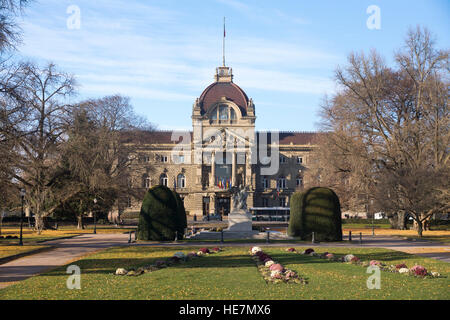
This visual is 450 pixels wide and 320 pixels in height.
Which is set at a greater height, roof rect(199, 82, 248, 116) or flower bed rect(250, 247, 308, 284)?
roof rect(199, 82, 248, 116)

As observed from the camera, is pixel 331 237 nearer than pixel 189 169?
Yes

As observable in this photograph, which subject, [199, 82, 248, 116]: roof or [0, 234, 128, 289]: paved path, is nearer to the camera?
[0, 234, 128, 289]: paved path

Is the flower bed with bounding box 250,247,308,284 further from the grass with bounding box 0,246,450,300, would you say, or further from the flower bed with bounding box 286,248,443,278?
the flower bed with bounding box 286,248,443,278

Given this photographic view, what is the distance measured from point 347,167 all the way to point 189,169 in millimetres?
52088

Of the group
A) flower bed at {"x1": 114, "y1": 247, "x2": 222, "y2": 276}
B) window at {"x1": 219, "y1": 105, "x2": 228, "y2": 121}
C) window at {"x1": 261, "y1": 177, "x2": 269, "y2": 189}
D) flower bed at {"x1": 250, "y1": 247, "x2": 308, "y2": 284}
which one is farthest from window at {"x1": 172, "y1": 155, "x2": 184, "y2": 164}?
flower bed at {"x1": 250, "y1": 247, "x2": 308, "y2": 284}

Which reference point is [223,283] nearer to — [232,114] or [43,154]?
[43,154]

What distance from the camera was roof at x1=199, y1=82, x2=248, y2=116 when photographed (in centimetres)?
10088

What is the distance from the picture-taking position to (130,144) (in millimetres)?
58781

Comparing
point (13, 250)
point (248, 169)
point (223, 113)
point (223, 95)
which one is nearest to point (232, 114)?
point (223, 113)

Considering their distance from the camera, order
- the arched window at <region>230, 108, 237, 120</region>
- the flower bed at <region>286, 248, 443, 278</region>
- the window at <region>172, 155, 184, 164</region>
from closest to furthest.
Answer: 1. the flower bed at <region>286, 248, 443, 278</region>
2. the arched window at <region>230, 108, 237, 120</region>
3. the window at <region>172, 155, 184, 164</region>

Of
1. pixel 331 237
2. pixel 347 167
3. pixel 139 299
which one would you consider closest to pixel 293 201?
pixel 331 237

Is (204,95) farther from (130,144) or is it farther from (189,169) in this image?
(130,144)

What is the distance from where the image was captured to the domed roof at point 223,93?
Answer: 10088cm

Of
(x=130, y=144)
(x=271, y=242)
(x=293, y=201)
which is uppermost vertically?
(x=130, y=144)
